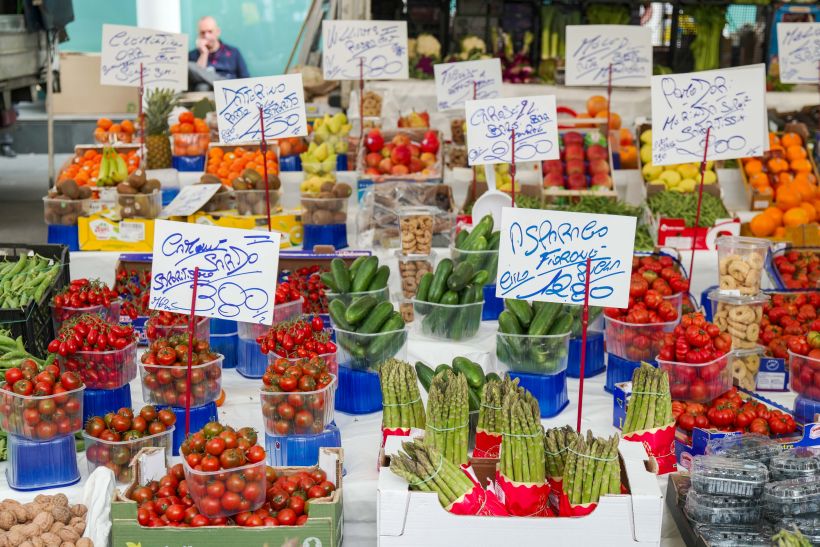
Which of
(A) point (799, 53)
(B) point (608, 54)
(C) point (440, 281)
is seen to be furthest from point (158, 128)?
(A) point (799, 53)

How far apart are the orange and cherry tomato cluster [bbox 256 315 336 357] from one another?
3435 mm

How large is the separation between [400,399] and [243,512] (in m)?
0.61

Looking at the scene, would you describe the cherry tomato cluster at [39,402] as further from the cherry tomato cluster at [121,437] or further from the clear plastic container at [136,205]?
the clear plastic container at [136,205]

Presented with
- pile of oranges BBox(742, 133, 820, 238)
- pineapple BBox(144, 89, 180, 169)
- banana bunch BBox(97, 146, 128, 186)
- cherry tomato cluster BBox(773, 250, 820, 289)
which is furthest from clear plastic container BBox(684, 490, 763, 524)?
pineapple BBox(144, 89, 180, 169)

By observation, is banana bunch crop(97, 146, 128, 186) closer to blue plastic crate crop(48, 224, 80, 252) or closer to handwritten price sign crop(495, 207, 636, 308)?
blue plastic crate crop(48, 224, 80, 252)

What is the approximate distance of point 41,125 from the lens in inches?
518

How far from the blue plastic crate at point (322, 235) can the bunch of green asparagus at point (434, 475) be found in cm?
291

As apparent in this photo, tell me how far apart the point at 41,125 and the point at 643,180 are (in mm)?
9684

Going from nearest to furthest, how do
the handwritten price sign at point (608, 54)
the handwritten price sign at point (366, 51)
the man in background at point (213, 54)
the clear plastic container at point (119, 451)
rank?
the clear plastic container at point (119, 451), the handwritten price sign at point (608, 54), the handwritten price sign at point (366, 51), the man in background at point (213, 54)

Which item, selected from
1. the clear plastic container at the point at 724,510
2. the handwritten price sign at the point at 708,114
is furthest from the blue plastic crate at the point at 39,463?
the handwritten price sign at the point at 708,114

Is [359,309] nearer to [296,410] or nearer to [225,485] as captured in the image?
[296,410]

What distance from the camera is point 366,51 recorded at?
20.1 ft

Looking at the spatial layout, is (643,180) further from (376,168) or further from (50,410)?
(50,410)

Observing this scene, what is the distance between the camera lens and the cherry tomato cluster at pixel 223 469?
249 centimetres
